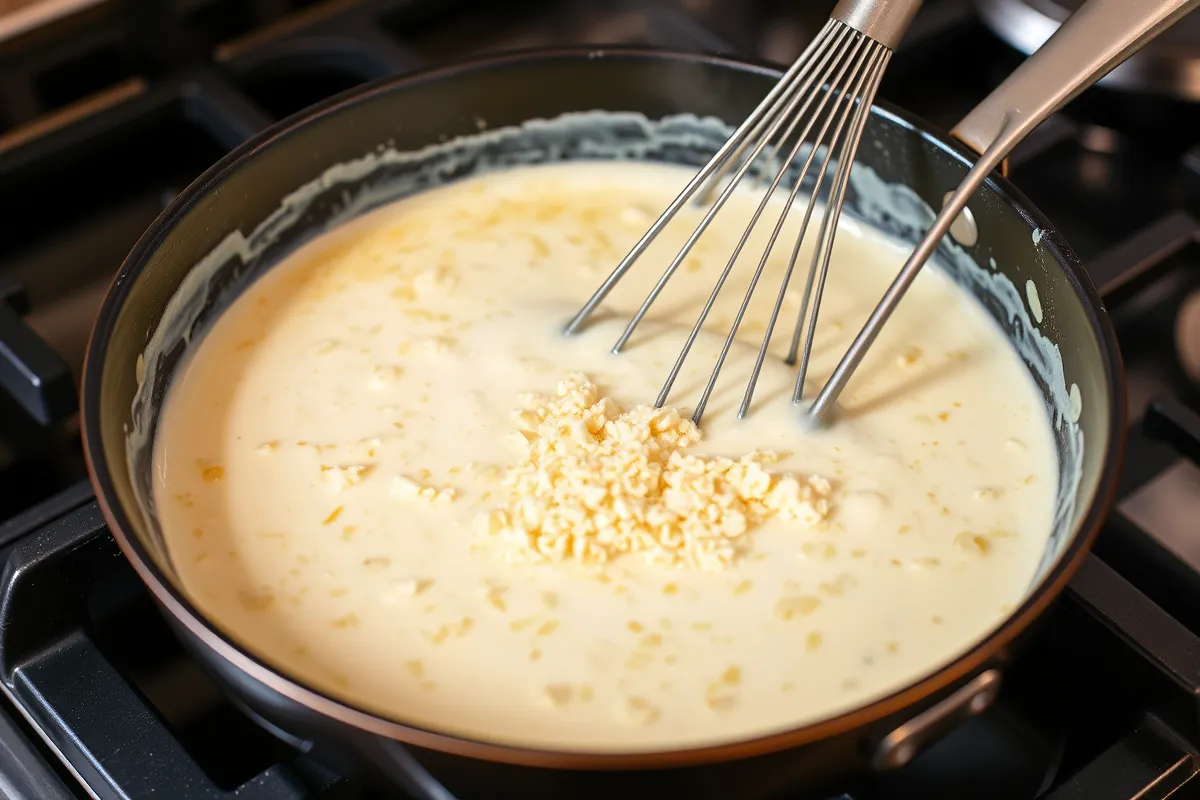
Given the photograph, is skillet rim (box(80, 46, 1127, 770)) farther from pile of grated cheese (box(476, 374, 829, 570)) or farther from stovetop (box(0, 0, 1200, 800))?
pile of grated cheese (box(476, 374, 829, 570))

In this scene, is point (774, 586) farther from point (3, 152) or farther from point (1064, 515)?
point (3, 152)

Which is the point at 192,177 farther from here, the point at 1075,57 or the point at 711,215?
the point at 1075,57

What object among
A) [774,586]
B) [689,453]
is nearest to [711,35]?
[689,453]

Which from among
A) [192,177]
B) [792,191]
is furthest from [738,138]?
[192,177]

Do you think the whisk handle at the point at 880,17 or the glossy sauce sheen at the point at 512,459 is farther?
the whisk handle at the point at 880,17

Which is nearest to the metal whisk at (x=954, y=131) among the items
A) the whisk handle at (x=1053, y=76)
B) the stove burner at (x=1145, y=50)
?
the whisk handle at (x=1053, y=76)

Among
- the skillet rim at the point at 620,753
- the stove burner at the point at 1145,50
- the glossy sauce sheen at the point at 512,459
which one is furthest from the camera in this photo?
the stove burner at the point at 1145,50

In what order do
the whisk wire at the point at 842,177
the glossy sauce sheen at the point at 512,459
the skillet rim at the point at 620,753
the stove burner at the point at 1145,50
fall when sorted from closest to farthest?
the skillet rim at the point at 620,753, the glossy sauce sheen at the point at 512,459, the whisk wire at the point at 842,177, the stove burner at the point at 1145,50

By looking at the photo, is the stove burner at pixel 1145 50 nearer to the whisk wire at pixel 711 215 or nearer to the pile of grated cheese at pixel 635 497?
the whisk wire at pixel 711 215
